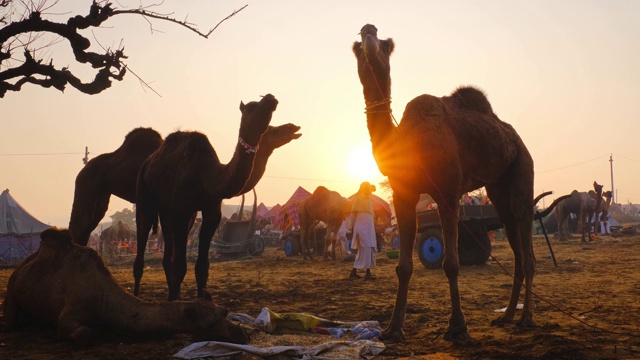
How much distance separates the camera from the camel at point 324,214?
20312 millimetres

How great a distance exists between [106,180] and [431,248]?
8.06 meters

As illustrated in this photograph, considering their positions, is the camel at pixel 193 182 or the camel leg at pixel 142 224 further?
the camel leg at pixel 142 224

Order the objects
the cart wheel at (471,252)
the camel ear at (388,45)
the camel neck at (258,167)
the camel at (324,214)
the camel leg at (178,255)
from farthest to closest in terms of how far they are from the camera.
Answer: the camel at (324,214) → the cart wheel at (471,252) → the camel neck at (258,167) → the camel leg at (178,255) → the camel ear at (388,45)

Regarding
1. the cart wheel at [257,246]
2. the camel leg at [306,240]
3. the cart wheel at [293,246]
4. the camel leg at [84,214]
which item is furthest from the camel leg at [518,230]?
the cart wheel at [257,246]

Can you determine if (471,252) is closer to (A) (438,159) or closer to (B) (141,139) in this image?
(B) (141,139)

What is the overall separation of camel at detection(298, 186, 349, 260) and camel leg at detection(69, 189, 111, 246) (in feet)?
34.7

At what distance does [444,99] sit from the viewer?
6770 millimetres

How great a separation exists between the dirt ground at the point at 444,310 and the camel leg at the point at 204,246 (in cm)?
67

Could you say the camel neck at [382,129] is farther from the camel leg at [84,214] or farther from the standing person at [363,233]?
the standing person at [363,233]

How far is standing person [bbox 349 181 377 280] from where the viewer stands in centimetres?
1269

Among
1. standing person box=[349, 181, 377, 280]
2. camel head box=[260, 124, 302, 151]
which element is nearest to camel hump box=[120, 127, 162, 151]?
camel head box=[260, 124, 302, 151]

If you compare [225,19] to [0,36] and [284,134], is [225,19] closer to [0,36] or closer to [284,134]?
[284,134]

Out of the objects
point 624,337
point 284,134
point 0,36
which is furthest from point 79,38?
point 624,337

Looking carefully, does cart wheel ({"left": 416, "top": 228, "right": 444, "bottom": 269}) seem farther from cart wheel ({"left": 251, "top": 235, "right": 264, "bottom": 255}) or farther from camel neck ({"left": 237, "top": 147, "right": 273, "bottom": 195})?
cart wheel ({"left": 251, "top": 235, "right": 264, "bottom": 255})
